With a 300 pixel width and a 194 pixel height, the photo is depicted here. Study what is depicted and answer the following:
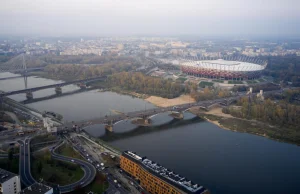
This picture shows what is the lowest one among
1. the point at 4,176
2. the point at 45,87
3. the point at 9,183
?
the point at 45,87

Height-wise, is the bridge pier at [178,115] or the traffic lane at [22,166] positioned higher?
the traffic lane at [22,166]

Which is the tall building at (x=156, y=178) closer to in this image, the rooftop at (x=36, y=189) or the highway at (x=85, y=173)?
the highway at (x=85, y=173)

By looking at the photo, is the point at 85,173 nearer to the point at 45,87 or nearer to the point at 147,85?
the point at 45,87

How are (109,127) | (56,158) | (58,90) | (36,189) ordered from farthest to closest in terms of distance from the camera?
(58,90), (109,127), (56,158), (36,189)

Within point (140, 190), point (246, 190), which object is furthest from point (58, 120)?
point (246, 190)

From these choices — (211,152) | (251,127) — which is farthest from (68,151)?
(251,127)

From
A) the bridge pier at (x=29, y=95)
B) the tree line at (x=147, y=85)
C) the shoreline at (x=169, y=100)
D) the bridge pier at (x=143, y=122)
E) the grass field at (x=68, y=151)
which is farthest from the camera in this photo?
the tree line at (x=147, y=85)

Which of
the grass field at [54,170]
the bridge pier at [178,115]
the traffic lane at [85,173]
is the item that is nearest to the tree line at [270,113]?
the bridge pier at [178,115]
